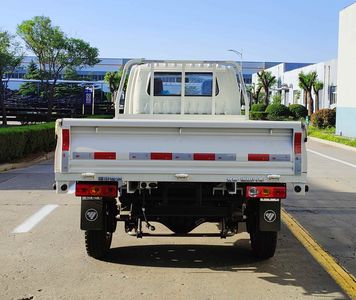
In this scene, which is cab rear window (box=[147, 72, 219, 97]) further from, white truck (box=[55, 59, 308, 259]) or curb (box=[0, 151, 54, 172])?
curb (box=[0, 151, 54, 172])

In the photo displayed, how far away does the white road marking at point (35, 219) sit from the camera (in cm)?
813

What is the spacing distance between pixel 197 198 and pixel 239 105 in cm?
340

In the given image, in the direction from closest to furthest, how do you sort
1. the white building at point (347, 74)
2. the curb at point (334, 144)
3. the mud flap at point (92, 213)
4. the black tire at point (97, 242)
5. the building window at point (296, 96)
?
the mud flap at point (92, 213)
the black tire at point (97, 242)
the curb at point (334, 144)
the white building at point (347, 74)
the building window at point (296, 96)

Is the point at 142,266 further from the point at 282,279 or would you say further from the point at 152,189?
the point at 282,279

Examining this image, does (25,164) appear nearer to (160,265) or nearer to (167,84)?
(167,84)

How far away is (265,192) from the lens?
18.9ft

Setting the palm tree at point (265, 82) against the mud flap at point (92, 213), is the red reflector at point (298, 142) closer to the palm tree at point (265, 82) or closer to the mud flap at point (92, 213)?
the mud flap at point (92, 213)

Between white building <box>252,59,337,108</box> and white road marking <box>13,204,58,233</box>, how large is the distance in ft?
155

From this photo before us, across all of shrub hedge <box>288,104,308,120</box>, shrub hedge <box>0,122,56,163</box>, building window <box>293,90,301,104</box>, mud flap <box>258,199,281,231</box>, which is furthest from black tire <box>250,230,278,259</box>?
building window <box>293,90,301,104</box>

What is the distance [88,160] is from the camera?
5.62m

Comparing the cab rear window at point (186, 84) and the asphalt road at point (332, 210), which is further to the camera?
the cab rear window at point (186, 84)

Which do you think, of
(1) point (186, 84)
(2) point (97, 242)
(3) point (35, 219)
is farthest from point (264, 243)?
(3) point (35, 219)

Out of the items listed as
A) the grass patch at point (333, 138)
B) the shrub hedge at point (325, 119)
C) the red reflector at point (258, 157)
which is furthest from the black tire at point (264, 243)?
the shrub hedge at point (325, 119)

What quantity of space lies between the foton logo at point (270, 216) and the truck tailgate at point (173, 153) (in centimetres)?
46
